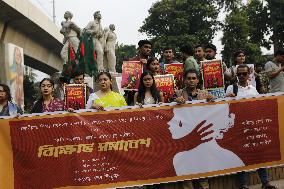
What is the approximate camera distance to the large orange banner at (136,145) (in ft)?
17.0

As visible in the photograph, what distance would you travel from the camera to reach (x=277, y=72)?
7.79 m

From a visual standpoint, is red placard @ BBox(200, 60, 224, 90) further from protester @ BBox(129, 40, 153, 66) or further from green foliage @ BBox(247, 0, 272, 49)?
green foliage @ BBox(247, 0, 272, 49)

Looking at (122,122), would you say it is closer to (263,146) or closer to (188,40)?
(263,146)

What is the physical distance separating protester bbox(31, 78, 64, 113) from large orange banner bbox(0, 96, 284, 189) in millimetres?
529

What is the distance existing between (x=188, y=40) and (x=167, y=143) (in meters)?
33.6

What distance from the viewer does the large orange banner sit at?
5180mm

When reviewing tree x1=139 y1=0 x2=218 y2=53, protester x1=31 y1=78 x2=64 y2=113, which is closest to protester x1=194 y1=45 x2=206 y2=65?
protester x1=31 y1=78 x2=64 y2=113

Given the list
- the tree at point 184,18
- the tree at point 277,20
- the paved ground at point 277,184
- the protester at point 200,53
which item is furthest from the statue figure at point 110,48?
the tree at point 277,20

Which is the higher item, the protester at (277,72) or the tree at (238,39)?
the tree at (238,39)

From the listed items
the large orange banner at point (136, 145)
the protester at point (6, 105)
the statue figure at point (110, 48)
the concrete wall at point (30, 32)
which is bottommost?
the large orange banner at point (136, 145)

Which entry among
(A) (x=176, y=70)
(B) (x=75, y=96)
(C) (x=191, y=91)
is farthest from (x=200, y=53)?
(B) (x=75, y=96)

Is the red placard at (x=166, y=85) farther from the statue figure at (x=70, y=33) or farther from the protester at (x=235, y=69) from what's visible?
the statue figure at (x=70, y=33)

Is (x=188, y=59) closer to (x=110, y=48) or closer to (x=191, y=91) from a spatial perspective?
(x=191, y=91)

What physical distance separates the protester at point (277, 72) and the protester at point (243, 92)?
1.81 m
